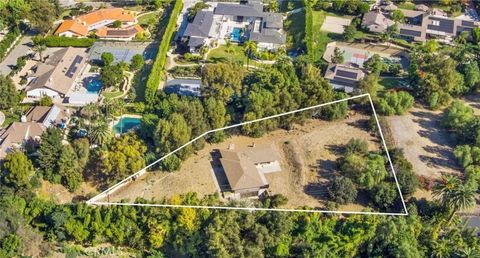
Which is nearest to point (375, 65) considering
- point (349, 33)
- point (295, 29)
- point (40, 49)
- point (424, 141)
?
point (349, 33)

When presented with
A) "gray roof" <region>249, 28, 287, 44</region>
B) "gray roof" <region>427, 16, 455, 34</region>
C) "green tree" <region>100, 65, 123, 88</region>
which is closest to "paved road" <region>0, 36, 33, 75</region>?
"green tree" <region>100, 65, 123, 88</region>

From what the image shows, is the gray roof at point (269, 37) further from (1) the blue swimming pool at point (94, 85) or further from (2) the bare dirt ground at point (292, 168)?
(1) the blue swimming pool at point (94, 85)

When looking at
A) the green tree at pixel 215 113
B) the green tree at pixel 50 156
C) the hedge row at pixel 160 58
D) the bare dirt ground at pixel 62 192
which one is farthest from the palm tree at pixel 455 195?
the green tree at pixel 50 156

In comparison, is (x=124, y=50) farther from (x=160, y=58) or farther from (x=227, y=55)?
(x=227, y=55)

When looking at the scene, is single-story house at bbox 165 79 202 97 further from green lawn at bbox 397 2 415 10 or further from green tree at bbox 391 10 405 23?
green lawn at bbox 397 2 415 10

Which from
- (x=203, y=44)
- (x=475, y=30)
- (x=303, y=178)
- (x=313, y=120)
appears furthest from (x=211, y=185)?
(x=475, y=30)

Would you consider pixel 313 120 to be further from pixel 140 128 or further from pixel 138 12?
pixel 138 12
